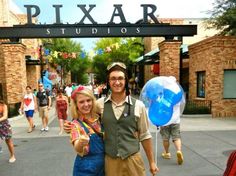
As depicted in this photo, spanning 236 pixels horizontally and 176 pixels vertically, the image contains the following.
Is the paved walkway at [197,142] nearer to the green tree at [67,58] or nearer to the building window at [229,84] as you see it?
the building window at [229,84]

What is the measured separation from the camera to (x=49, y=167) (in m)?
6.10

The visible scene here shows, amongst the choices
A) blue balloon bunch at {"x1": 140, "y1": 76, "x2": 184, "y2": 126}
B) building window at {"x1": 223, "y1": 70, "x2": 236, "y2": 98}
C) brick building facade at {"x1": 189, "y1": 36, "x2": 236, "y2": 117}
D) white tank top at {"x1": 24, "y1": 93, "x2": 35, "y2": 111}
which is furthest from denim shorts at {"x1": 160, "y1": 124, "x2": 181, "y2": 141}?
building window at {"x1": 223, "y1": 70, "x2": 236, "y2": 98}

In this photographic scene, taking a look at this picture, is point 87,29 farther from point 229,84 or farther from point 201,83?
point 229,84

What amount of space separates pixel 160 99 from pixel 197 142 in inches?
156

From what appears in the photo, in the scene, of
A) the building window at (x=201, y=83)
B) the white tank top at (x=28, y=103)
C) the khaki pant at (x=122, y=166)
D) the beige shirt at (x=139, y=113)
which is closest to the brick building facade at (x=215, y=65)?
the building window at (x=201, y=83)

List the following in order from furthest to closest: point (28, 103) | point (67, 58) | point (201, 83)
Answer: point (67, 58)
point (201, 83)
point (28, 103)

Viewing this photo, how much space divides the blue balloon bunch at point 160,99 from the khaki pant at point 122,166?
1.94 metres

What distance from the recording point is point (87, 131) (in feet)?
8.82

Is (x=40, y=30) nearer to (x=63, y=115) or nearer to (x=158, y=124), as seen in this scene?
(x=63, y=115)

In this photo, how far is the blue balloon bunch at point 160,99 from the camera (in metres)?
4.71

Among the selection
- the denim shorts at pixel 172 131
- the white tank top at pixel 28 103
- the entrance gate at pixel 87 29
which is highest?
the entrance gate at pixel 87 29

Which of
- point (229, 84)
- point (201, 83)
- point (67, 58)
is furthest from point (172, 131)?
point (67, 58)

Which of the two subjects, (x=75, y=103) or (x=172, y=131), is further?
(x=172, y=131)

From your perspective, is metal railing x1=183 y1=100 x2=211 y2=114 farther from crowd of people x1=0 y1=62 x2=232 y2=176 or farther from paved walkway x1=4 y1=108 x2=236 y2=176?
crowd of people x1=0 y1=62 x2=232 y2=176
